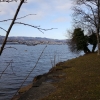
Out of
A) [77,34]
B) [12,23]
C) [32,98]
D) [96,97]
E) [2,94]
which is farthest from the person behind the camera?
[77,34]

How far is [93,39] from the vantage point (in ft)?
125

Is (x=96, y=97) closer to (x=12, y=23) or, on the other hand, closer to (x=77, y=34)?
(x=12, y=23)

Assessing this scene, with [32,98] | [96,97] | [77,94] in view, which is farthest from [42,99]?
[96,97]

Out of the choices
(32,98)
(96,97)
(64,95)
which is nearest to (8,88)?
(32,98)

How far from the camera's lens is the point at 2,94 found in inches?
672

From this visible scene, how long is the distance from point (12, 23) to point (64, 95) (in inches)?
356

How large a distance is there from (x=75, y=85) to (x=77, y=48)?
25.3 metres

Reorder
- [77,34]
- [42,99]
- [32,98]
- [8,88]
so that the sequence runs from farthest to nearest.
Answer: [77,34], [8,88], [32,98], [42,99]

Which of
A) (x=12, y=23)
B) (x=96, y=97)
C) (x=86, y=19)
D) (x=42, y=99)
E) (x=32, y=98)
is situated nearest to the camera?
(x=12, y=23)

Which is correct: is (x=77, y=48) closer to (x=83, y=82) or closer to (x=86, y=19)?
(x=86, y=19)

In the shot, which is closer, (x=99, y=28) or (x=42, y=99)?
(x=42, y=99)

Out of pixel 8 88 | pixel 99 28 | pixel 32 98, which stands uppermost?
pixel 99 28

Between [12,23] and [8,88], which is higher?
[12,23]

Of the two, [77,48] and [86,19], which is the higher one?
[86,19]
